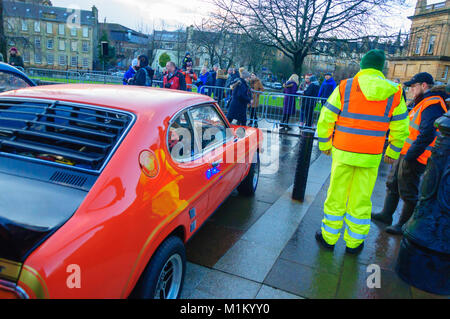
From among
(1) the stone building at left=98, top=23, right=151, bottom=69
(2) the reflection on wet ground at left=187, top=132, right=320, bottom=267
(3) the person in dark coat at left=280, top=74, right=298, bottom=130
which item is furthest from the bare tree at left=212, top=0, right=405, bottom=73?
(1) the stone building at left=98, top=23, right=151, bottom=69

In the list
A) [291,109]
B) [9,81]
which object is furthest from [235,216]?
[291,109]

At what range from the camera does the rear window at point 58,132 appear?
2213mm

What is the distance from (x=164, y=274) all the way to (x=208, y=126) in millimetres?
1968

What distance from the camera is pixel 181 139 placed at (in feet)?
10.1

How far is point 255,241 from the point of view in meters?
3.66

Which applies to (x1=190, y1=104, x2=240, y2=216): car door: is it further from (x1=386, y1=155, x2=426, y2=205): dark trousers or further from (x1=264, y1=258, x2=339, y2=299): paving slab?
(x1=386, y1=155, x2=426, y2=205): dark trousers

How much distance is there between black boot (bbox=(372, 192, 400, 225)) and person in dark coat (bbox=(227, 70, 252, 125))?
4820 millimetres

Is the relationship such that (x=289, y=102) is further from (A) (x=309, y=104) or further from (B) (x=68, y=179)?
(B) (x=68, y=179)

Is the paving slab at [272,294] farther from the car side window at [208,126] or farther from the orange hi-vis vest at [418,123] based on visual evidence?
the orange hi-vis vest at [418,123]

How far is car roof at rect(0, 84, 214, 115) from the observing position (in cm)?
253

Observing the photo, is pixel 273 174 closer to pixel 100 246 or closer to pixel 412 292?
pixel 412 292
